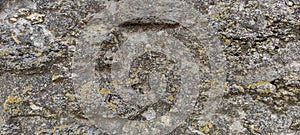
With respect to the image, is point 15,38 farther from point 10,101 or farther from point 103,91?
point 103,91

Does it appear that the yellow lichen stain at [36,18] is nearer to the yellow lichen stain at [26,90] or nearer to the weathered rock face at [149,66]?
the weathered rock face at [149,66]

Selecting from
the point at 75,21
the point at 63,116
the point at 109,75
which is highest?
the point at 75,21

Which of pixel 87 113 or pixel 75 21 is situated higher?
pixel 75 21

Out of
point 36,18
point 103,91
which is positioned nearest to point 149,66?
point 103,91

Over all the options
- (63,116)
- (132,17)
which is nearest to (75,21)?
(132,17)

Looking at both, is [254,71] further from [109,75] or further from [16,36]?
[16,36]

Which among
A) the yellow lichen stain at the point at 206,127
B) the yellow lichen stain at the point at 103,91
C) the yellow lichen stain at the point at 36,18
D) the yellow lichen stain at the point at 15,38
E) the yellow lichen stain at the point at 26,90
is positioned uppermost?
the yellow lichen stain at the point at 36,18

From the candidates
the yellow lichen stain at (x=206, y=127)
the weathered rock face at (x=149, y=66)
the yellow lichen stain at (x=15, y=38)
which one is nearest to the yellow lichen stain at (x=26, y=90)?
the weathered rock face at (x=149, y=66)

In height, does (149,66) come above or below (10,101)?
above
